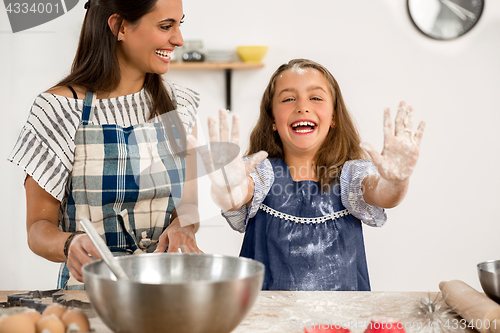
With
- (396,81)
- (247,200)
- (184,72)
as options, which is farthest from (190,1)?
(247,200)

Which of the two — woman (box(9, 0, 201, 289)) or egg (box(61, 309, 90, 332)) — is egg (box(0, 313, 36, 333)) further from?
woman (box(9, 0, 201, 289))

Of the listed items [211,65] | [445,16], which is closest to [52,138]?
[211,65]

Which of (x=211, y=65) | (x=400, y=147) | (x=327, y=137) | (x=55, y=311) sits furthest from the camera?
(x=211, y=65)

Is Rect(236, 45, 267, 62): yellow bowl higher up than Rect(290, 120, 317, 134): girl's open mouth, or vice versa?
Rect(236, 45, 267, 62): yellow bowl

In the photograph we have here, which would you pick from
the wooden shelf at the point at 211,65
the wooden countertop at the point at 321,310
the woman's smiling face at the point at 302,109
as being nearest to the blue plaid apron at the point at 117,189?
the wooden countertop at the point at 321,310

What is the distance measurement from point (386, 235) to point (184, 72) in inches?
65.0

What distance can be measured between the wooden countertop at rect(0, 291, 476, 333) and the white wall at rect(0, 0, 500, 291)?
2.03 meters

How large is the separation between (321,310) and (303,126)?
0.68m

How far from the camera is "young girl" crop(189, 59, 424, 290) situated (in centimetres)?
131

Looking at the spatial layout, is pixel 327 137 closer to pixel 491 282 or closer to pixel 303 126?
pixel 303 126

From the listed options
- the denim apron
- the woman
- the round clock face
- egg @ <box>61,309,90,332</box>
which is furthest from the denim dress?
the round clock face

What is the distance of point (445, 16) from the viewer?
108 inches

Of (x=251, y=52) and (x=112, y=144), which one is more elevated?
(x=251, y=52)

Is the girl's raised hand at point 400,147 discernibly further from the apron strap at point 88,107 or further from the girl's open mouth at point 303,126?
the apron strap at point 88,107
